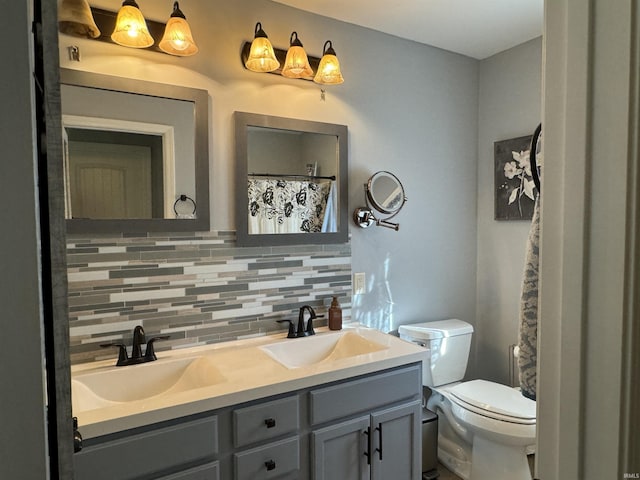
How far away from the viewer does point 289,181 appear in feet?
6.47

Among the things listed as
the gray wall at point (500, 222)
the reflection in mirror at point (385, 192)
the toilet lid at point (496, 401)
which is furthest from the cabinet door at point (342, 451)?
the gray wall at point (500, 222)

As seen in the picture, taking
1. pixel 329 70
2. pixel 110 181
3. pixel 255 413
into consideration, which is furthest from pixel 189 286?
pixel 329 70

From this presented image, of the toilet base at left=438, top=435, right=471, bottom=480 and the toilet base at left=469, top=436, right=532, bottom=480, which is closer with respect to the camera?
the toilet base at left=469, top=436, right=532, bottom=480

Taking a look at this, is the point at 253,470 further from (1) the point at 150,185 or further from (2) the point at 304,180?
(2) the point at 304,180

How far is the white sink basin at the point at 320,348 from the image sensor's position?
178 centimetres

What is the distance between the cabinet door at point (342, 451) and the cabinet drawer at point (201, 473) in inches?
14.2

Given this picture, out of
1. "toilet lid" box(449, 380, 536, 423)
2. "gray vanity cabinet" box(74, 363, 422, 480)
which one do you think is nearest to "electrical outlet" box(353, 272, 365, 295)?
"gray vanity cabinet" box(74, 363, 422, 480)

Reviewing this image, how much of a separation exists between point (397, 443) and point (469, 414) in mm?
492

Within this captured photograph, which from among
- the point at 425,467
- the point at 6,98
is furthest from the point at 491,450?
the point at 6,98

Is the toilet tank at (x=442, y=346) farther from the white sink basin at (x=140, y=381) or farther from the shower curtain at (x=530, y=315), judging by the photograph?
the shower curtain at (x=530, y=315)

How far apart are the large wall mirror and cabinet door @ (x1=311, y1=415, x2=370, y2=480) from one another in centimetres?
88

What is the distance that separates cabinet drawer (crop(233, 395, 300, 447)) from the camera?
1.32m

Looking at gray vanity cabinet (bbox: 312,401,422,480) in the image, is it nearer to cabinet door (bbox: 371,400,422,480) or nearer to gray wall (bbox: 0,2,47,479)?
cabinet door (bbox: 371,400,422,480)

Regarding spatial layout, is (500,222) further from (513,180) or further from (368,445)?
(368,445)
